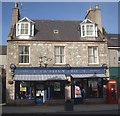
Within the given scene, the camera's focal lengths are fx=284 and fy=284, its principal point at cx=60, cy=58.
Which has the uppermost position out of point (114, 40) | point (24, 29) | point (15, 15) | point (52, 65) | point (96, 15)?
point (96, 15)

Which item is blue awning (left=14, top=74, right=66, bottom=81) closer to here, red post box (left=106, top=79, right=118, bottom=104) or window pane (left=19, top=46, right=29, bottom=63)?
window pane (left=19, top=46, right=29, bottom=63)

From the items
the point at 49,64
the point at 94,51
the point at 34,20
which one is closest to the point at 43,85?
the point at 49,64

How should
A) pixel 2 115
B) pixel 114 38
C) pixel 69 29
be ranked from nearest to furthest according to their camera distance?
1. pixel 2 115
2. pixel 69 29
3. pixel 114 38

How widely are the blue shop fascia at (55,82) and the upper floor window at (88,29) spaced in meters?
3.78

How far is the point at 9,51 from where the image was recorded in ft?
93.2

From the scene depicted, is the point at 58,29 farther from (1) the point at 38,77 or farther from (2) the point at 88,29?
(1) the point at 38,77

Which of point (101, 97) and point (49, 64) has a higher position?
point (49, 64)

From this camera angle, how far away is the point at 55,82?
2844cm

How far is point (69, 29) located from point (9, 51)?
740 cm

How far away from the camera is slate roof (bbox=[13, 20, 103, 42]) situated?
96.8ft

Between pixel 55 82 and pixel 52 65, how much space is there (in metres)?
1.74

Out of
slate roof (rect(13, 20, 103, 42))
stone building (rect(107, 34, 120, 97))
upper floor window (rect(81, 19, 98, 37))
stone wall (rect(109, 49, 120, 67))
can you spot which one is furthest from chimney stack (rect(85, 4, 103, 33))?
stone wall (rect(109, 49, 120, 67))

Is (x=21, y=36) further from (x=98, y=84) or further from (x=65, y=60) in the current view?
(x=98, y=84)

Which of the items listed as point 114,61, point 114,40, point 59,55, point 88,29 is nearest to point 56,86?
point 59,55
